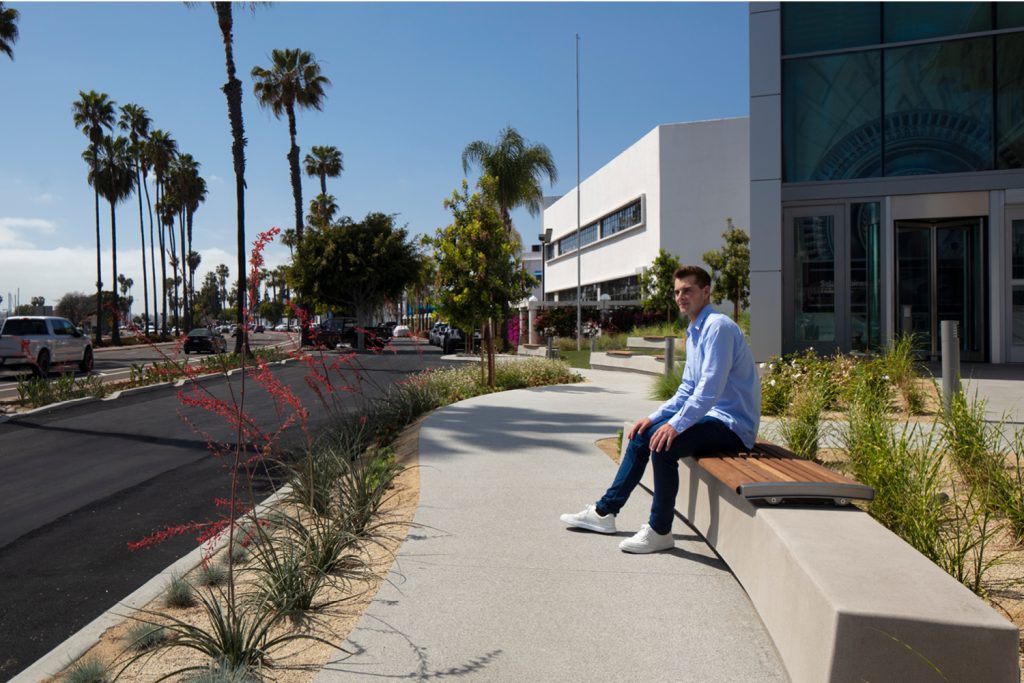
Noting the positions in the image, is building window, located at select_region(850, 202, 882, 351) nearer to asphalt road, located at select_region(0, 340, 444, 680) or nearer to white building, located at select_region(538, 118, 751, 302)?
asphalt road, located at select_region(0, 340, 444, 680)

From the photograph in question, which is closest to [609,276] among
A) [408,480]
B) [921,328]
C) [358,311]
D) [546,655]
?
[358,311]

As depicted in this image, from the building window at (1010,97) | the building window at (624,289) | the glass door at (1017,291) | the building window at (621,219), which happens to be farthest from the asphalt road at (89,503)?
the building window at (621,219)

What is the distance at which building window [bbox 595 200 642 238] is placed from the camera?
44.2m

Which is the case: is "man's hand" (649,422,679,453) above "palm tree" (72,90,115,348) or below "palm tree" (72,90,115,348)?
below

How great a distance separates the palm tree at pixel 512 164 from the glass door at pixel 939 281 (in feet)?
69.8

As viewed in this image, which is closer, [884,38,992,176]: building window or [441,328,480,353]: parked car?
[884,38,992,176]: building window

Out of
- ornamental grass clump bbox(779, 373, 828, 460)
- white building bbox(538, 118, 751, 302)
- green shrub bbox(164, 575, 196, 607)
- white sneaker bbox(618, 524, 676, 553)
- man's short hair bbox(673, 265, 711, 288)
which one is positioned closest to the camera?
green shrub bbox(164, 575, 196, 607)

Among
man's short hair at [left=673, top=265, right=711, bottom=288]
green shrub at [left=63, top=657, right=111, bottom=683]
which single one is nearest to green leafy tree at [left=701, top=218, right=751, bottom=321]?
man's short hair at [left=673, top=265, right=711, bottom=288]

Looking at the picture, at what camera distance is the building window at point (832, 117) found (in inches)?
586

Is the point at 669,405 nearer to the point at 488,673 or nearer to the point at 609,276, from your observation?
the point at 488,673

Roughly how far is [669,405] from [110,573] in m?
3.94

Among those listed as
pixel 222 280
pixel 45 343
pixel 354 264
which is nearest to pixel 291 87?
pixel 354 264

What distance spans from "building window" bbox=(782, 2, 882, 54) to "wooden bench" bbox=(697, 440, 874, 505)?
13.1 m

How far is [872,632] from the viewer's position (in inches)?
103
